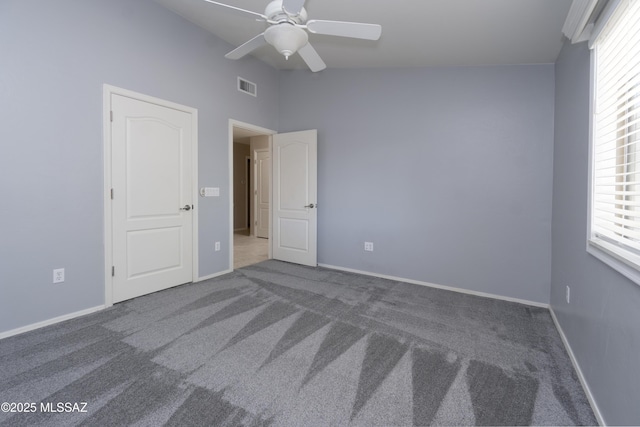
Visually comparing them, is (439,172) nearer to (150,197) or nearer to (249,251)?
(150,197)

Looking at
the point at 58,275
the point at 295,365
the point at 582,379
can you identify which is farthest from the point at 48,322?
the point at 582,379

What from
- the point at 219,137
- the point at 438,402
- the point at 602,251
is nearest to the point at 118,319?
the point at 219,137

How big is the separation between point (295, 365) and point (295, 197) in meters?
2.86

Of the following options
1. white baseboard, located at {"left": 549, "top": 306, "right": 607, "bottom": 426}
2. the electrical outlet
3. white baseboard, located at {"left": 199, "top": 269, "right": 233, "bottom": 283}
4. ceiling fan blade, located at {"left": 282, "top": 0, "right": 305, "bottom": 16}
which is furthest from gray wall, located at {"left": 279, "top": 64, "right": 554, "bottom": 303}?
the electrical outlet

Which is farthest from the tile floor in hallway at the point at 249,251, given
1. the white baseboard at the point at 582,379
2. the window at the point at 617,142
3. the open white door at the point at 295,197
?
the window at the point at 617,142

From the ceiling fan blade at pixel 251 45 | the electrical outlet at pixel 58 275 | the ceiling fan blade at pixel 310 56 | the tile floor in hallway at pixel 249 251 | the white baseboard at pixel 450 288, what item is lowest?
the white baseboard at pixel 450 288

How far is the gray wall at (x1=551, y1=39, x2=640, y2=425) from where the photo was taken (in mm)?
1230

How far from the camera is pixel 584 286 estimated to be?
6.06 ft

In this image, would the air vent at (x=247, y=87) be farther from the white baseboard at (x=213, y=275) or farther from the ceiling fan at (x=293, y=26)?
the white baseboard at (x=213, y=275)

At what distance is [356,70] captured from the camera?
3916 millimetres

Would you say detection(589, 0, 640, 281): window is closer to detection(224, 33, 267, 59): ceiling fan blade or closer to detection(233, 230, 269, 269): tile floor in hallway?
detection(224, 33, 267, 59): ceiling fan blade

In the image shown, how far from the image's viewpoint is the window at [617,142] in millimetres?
1329

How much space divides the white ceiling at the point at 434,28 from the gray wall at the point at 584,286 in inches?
12.5

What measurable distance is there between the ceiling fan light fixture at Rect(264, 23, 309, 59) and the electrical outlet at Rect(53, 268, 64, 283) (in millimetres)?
2585
